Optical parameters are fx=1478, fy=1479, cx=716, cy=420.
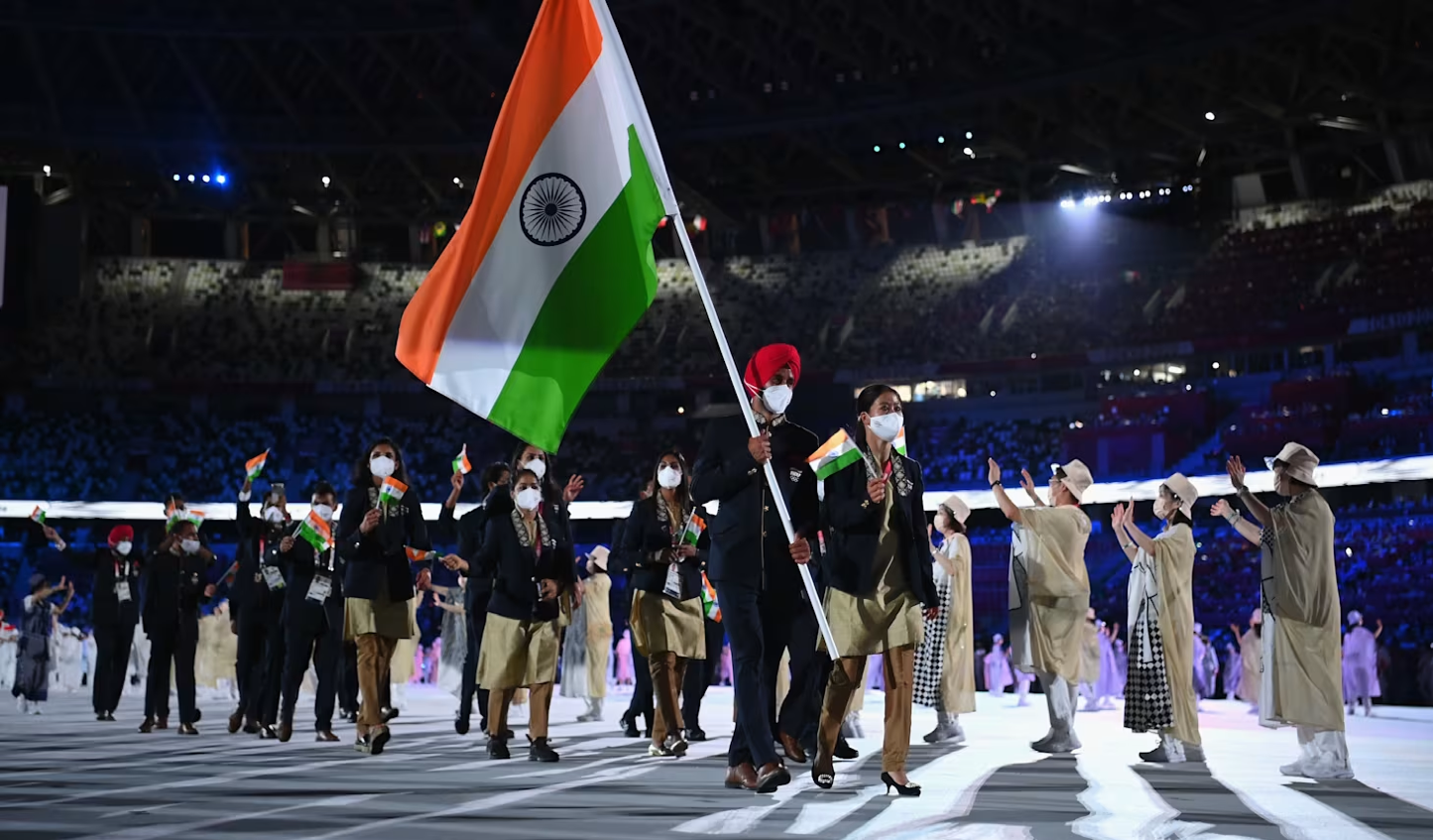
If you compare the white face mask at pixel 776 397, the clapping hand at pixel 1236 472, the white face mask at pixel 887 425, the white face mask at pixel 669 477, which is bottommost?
the clapping hand at pixel 1236 472

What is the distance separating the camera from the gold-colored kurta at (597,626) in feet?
48.8

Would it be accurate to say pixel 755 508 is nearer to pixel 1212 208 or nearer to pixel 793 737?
pixel 793 737

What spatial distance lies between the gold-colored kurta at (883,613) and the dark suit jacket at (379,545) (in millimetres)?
3574

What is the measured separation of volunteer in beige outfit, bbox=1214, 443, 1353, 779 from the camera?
8.44 meters

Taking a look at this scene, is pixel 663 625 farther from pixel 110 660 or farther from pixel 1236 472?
pixel 110 660

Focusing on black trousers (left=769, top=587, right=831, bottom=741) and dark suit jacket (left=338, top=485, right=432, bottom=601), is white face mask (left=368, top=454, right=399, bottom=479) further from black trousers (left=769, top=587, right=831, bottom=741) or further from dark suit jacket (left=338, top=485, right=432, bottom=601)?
black trousers (left=769, top=587, right=831, bottom=741)

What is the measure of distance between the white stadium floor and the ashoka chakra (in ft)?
8.34

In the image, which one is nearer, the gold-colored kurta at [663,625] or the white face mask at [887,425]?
the white face mask at [887,425]

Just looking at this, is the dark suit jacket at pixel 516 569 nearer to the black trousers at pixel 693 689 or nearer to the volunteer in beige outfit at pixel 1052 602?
the black trousers at pixel 693 689

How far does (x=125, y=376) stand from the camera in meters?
39.9

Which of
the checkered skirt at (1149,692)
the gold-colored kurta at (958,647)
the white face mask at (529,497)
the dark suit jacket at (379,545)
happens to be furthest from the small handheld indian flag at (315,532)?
the checkered skirt at (1149,692)

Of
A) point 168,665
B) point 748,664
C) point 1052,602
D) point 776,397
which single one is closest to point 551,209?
point 776,397

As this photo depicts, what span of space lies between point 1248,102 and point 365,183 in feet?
69.4

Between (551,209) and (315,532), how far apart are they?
4.20m
